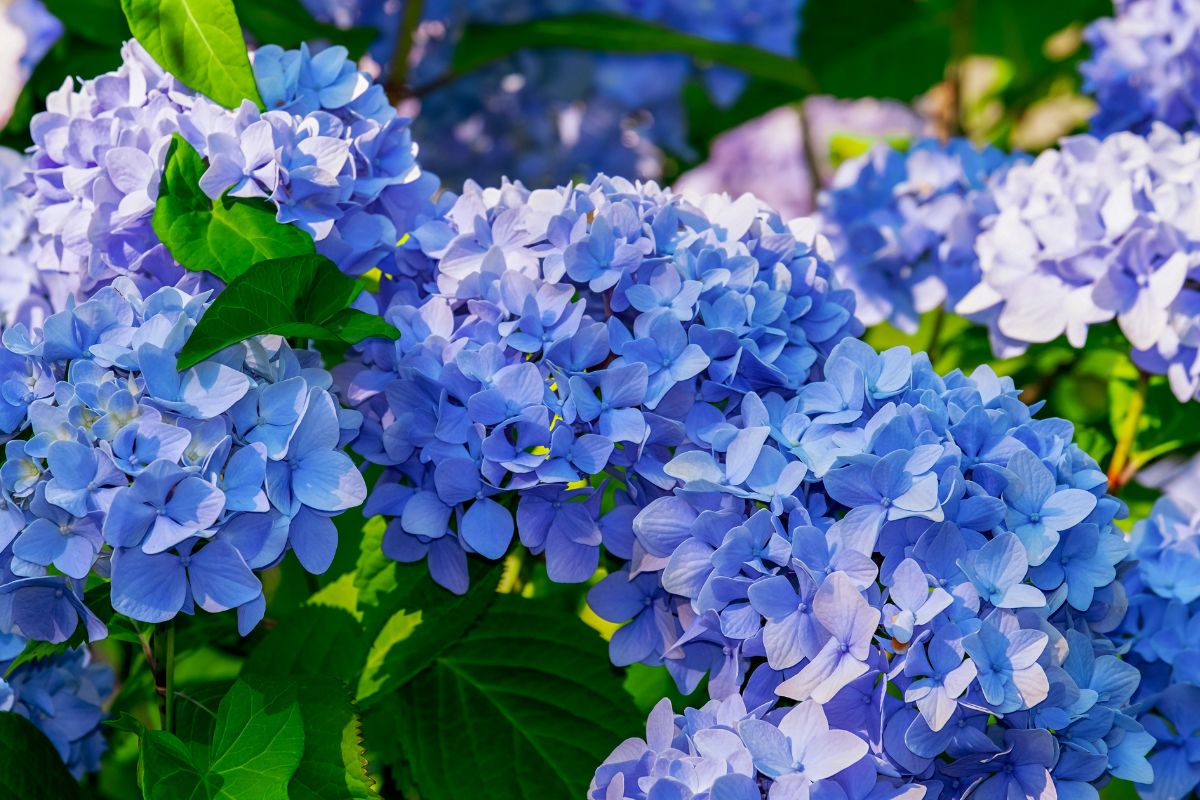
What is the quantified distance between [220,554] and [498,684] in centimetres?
24

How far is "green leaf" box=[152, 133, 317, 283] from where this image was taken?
66 cm

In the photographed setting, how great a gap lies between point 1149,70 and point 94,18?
0.83 meters

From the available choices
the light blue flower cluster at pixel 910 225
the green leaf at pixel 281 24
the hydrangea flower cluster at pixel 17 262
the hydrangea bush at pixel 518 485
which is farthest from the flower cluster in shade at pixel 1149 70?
the hydrangea flower cluster at pixel 17 262

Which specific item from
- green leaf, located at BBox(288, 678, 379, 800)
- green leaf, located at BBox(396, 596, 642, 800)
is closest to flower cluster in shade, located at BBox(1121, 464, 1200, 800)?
green leaf, located at BBox(396, 596, 642, 800)

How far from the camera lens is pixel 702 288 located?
68cm

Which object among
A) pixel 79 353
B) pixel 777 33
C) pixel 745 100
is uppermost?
pixel 79 353

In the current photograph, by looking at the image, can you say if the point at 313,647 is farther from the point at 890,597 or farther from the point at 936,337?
the point at 936,337

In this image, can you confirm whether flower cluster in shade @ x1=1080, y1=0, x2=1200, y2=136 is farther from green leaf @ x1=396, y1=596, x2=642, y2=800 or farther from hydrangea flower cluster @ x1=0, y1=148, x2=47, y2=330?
hydrangea flower cluster @ x1=0, y1=148, x2=47, y2=330

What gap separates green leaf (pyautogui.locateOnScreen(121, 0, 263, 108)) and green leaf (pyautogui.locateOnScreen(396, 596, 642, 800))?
32 cm

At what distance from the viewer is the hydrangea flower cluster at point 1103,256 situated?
2.74ft

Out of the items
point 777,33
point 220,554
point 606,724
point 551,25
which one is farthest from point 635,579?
point 777,33

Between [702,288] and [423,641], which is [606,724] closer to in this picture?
[423,641]

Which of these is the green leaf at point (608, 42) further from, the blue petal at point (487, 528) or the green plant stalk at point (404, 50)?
the blue petal at point (487, 528)

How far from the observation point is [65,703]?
0.77 meters
